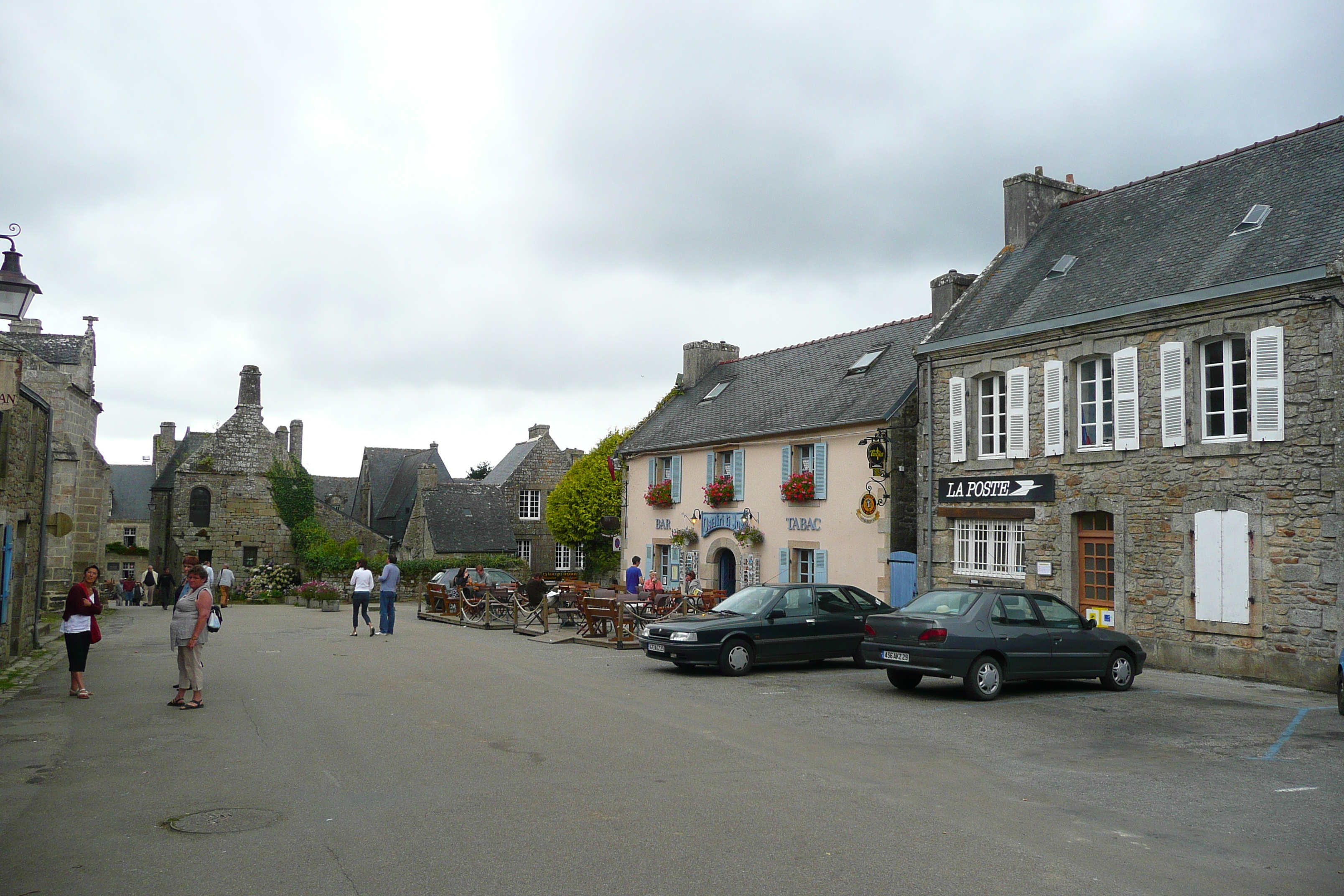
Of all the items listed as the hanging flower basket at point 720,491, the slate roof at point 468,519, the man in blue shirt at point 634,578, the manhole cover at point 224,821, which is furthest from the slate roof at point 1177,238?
the slate roof at point 468,519

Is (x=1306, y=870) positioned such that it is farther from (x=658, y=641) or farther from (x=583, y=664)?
(x=583, y=664)

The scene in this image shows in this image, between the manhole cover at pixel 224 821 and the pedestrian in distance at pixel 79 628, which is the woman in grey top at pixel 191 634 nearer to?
the pedestrian in distance at pixel 79 628

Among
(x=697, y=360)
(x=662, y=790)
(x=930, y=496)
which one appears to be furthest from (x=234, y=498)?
(x=662, y=790)

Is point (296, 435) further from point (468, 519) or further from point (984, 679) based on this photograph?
point (984, 679)

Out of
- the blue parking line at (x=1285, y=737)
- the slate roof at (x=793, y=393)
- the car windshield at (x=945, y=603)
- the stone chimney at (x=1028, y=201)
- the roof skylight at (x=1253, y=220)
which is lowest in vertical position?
the blue parking line at (x=1285, y=737)

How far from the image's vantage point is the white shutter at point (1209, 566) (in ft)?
50.6

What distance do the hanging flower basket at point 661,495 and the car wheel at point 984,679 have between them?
17.8 m

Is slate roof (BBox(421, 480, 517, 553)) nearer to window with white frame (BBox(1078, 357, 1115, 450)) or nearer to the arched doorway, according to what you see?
the arched doorway

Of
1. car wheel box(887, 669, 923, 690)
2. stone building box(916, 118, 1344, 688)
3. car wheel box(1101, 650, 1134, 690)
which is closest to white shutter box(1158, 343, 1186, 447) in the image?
stone building box(916, 118, 1344, 688)

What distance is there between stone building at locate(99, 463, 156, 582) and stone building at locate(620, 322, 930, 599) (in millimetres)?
42294

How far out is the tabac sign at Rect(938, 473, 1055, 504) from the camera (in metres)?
18.1

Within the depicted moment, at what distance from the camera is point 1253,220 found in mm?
16703

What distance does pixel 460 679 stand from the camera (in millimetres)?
13500

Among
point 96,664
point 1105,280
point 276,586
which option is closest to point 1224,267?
point 1105,280
